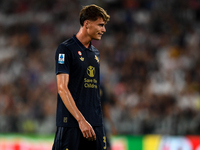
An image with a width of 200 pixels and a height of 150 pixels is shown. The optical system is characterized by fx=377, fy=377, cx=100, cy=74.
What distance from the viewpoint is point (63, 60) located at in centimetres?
360

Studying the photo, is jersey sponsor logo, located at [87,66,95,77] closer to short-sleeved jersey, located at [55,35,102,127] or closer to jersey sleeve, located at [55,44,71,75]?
short-sleeved jersey, located at [55,35,102,127]

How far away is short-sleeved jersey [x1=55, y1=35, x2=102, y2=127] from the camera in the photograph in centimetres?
361

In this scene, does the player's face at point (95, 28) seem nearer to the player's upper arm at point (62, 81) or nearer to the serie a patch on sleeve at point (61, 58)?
the serie a patch on sleeve at point (61, 58)

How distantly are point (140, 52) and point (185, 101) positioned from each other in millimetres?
2890

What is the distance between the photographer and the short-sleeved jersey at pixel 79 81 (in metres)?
3.61

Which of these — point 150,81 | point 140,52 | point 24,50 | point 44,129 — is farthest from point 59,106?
point 24,50

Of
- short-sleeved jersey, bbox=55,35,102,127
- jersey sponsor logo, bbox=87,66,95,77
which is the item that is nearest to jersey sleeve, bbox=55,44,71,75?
short-sleeved jersey, bbox=55,35,102,127

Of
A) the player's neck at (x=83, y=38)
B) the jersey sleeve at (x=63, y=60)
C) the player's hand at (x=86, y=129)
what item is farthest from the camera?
the player's neck at (x=83, y=38)

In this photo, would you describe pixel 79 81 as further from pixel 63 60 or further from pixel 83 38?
pixel 83 38

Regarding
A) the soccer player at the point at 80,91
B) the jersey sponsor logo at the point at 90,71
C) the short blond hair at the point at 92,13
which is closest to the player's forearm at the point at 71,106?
the soccer player at the point at 80,91

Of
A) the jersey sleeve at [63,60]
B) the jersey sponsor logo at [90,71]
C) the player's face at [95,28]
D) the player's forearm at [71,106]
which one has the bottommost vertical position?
the player's forearm at [71,106]

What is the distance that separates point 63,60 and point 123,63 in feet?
30.3

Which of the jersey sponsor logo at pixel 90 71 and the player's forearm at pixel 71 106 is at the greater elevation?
the jersey sponsor logo at pixel 90 71

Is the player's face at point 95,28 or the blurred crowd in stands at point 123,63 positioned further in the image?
the blurred crowd in stands at point 123,63
